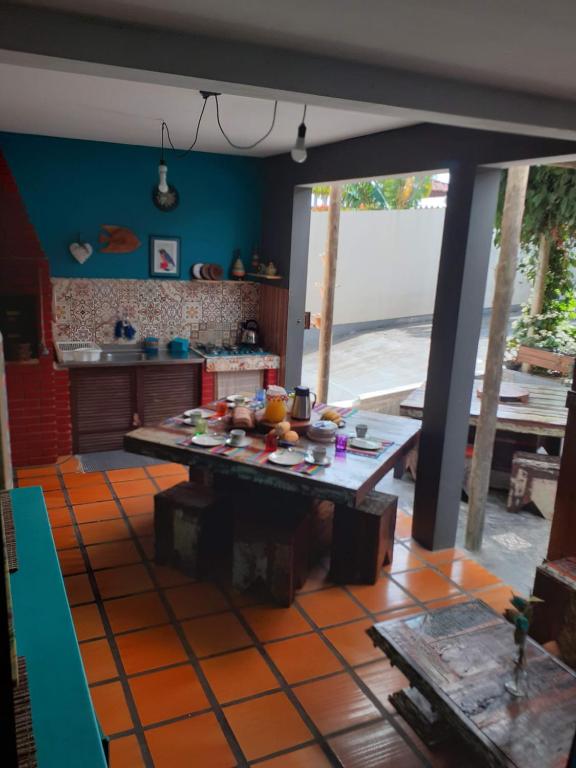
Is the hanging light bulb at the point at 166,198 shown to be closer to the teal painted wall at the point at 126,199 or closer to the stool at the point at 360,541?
the teal painted wall at the point at 126,199

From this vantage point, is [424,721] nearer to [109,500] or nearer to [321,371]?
[109,500]

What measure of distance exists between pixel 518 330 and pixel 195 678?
28.4 ft

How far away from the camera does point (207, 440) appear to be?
4.34m

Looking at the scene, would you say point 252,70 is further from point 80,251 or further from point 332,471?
point 80,251

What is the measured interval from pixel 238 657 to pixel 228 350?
13.9ft

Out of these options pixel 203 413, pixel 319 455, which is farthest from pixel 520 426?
pixel 203 413

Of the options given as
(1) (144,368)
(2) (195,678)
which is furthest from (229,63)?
(1) (144,368)

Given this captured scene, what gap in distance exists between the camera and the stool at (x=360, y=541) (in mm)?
4258

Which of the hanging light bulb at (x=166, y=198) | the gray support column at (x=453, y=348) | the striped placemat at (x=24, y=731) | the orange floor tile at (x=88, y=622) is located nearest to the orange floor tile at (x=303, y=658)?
the orange floor tile at (x=88, y=622)

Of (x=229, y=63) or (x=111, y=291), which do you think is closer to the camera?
(x=229, y=63)

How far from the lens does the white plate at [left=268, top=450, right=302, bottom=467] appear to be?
4016 mm

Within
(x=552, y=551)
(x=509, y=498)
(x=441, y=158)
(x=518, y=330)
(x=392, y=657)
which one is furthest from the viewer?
(x=518, y=330)

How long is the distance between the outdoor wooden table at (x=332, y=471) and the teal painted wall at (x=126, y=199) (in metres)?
3.02

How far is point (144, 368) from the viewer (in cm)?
657
